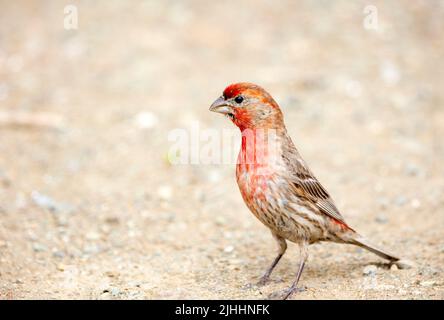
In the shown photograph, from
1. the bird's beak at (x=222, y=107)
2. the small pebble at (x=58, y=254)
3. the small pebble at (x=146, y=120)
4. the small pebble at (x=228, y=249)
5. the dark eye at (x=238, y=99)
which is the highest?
the small pebble at (x=146, y=120)

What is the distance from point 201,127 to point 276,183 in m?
4.55

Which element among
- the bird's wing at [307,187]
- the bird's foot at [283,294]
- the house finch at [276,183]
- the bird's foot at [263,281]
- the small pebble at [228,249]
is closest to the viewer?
the bird's foot at [283,294]

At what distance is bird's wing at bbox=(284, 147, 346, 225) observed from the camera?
19.5ft

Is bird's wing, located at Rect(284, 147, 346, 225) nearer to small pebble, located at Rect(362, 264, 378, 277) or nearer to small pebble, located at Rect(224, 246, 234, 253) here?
small pebble, located at Rect(362, 264, 378, 277)

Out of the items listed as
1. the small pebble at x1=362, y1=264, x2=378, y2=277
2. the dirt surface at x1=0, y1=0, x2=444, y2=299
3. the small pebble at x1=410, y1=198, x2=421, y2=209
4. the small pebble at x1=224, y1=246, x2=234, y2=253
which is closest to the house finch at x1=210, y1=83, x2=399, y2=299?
the small pebble at x1=362, y1=264, x2=378, y2=277

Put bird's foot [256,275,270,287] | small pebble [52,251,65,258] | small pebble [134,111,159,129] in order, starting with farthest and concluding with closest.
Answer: small pebble [134,111,159,129] < small pebble [52,251,65,258] < bird's foot [256,275,270,287]

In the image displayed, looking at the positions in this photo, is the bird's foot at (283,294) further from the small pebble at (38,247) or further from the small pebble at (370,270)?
the small pebble at (38,247)

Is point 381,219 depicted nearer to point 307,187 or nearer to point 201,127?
point 307,187

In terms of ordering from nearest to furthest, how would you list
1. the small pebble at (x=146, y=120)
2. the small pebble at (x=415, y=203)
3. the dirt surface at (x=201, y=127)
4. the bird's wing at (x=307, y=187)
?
the bird's wing at (x=307, y=187) → the dirt surface at (x=201, y=127) → the small pebble at (x=415, y=203) → the small pebble at (x=146, y=120)

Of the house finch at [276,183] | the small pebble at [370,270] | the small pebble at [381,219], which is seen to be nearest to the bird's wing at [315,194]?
the house finch at [276,183]

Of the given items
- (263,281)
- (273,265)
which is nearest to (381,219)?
(273,265)

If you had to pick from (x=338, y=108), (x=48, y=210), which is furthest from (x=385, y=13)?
(x=48, y=210)

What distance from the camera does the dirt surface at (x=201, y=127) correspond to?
21.1 feet

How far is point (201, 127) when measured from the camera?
10.2 meters
